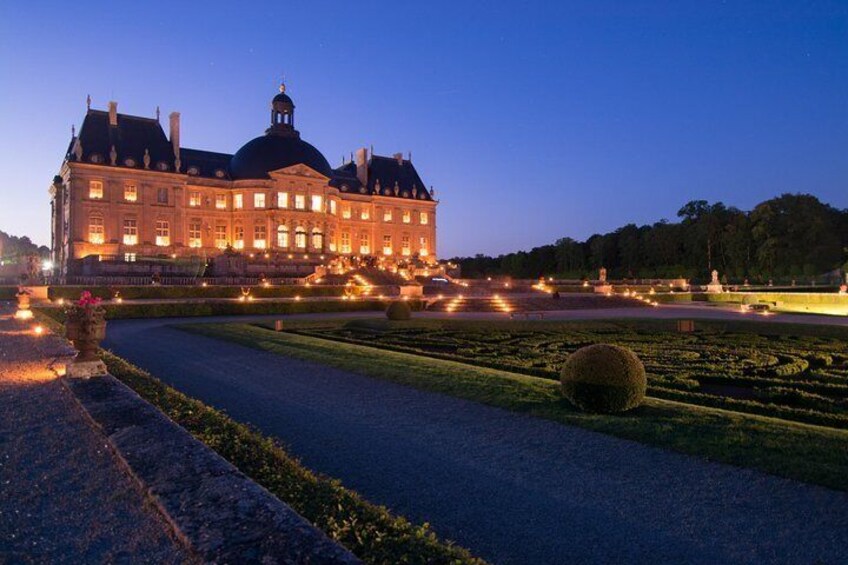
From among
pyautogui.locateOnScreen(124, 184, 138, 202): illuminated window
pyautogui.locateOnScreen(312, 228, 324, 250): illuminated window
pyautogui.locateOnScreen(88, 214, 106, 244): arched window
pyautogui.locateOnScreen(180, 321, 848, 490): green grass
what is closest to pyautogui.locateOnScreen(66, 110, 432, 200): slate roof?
pyautogui.locateOnScreen(124, 184, 138, 202): illuminated window

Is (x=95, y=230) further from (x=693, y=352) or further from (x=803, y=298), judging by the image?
(x=803, y=298)

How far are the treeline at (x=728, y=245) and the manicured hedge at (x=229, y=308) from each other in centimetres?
5066

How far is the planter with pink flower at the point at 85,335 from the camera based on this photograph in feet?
35.0

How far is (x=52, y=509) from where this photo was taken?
4938mm

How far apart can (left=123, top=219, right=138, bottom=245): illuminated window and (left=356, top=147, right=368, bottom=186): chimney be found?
2847 centimetres

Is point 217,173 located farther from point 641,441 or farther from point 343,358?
point 641,441

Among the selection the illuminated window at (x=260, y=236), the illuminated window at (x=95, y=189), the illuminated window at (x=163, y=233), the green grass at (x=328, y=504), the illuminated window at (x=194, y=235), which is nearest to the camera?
the green grass at (x=328, y=504)

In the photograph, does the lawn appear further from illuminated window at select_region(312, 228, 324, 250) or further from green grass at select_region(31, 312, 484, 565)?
illuminated window at select_region(312, 228, 324, 250)

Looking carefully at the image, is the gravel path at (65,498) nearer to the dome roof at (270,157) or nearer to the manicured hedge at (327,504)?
the manicured hedge at (327,504)

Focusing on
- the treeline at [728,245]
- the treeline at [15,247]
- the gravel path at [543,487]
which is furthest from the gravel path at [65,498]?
the treeline at [15,247]

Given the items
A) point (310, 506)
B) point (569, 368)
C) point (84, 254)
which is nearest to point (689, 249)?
point (84, 254)

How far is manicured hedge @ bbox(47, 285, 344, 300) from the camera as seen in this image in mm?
33750

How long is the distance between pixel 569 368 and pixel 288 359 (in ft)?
27.0

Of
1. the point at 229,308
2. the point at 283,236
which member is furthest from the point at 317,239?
the point at 229,308
